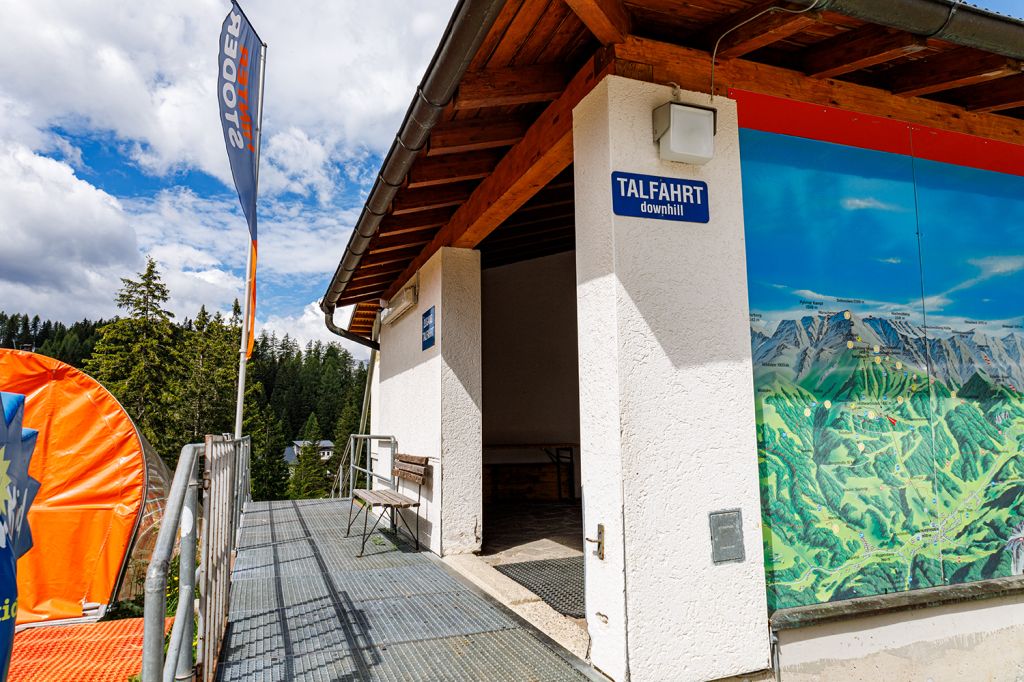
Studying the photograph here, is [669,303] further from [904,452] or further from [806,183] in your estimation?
[904,452]

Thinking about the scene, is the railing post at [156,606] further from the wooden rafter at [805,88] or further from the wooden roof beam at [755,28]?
the wooden roof beam at [755,28]

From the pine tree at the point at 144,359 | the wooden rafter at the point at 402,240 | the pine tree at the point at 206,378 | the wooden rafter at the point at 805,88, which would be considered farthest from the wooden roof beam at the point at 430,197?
the pine tree at the point at 206,378

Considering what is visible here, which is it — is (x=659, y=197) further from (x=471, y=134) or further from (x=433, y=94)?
(x=471, y=134)

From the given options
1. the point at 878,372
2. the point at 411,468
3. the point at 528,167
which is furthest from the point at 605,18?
the point at 411,468

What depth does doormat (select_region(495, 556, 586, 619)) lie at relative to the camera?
12.7 feet

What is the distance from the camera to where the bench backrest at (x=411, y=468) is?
225 inches

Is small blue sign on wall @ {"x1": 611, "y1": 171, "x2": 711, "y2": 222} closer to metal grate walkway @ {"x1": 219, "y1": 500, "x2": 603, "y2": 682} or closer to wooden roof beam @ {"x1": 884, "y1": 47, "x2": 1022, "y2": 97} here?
wooden roof beam @ {"x1": 884, "y1": 47, "x2": 1022, "y2": 97}

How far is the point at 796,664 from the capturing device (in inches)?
115

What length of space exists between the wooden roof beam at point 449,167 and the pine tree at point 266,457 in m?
43.3

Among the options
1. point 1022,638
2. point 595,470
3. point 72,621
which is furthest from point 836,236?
point 72,621

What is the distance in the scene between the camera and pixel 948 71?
3371 mm

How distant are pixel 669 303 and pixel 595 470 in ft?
2.94

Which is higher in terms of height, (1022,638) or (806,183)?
(806,183)

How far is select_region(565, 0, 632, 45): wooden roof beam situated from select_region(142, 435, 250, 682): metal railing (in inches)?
94.4
